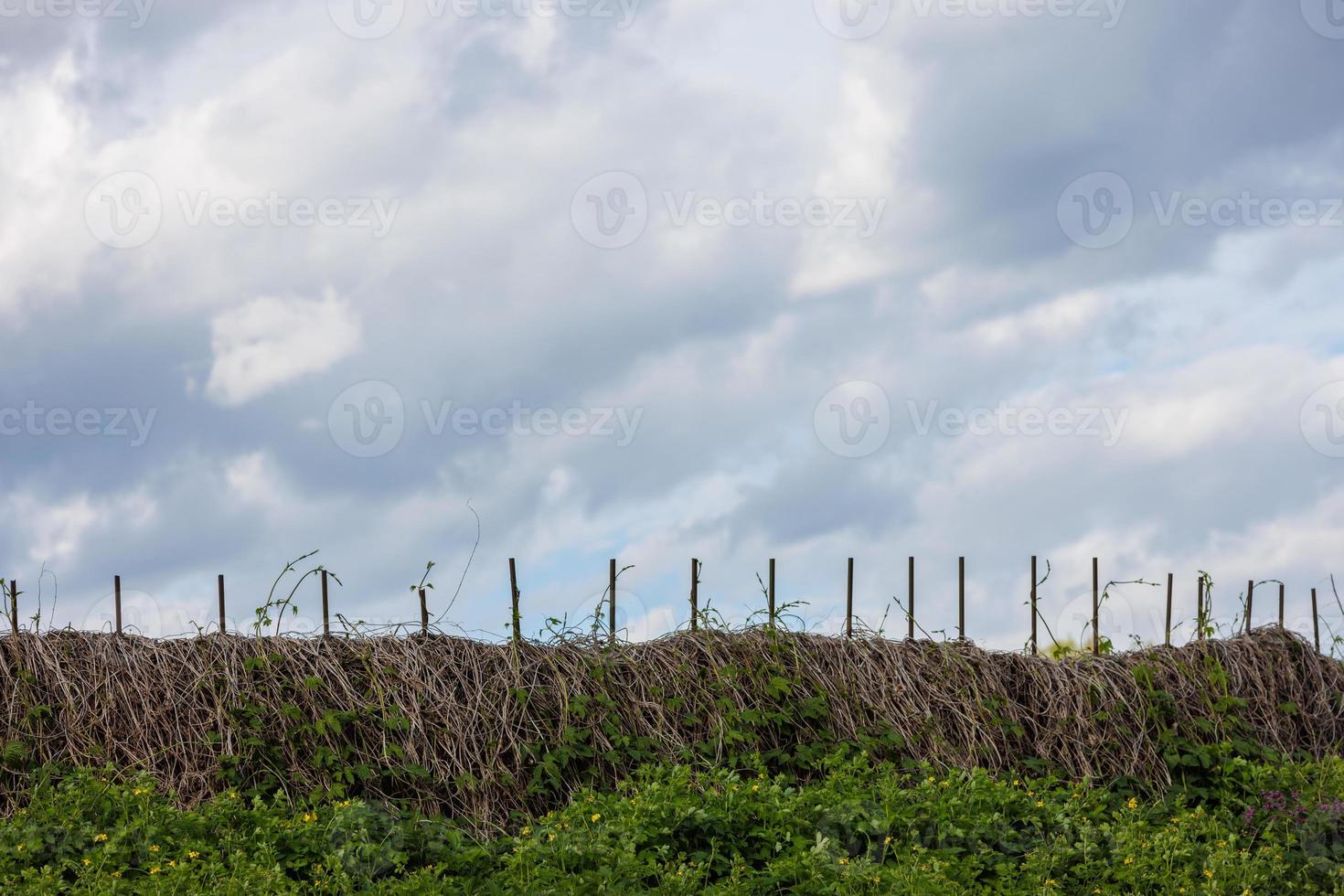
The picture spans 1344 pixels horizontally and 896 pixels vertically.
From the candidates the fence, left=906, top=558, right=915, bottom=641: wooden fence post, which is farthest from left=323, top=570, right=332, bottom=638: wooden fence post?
left=906, top=558, right=915, bottom=641: wooden fence post

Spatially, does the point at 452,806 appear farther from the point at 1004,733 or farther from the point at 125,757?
the point at 1004,733

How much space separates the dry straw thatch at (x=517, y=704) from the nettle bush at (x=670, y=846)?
0.33 meters

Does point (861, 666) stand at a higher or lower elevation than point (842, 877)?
higher

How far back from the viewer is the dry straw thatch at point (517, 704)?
251 inches

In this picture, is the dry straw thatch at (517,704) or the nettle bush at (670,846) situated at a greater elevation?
the dry straw thatch at (517,704)

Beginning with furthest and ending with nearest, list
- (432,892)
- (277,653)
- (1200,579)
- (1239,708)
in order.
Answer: (1200,579) < (1239,708) < (277,653) < (432,892)

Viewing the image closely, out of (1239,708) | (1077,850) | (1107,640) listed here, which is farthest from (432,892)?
(1239,708)

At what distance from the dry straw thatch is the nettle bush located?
33 centimetres

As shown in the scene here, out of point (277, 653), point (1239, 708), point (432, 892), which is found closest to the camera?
point (432, 892)

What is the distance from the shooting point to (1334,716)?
9.24 m

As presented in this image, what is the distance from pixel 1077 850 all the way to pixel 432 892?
3233mm

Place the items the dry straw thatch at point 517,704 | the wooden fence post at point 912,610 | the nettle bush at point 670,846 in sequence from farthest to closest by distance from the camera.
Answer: the wooden fence post at point 912,610
the dry straw thatch at point 517,704
the nettle bush at point 670,846

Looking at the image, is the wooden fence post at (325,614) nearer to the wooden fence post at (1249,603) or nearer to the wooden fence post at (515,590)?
the wooden fence post at (515,590)

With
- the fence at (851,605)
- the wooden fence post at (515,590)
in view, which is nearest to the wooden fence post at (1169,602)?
the fence at (851,605)
